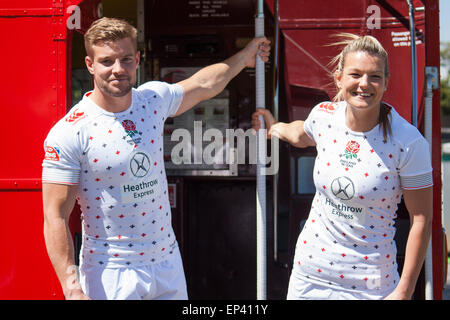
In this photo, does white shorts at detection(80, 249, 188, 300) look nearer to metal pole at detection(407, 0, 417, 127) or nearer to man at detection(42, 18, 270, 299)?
man at detection(42, 18, 270, 299)

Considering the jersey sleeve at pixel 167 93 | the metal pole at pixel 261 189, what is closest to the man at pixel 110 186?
the jersey sleeve at pixel 167 93

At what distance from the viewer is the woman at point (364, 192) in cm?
185

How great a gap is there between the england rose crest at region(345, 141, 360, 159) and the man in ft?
2.29

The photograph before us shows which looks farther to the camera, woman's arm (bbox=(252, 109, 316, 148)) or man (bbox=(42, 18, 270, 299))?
woman's arm (bbox=(252, 109, 316, 148))

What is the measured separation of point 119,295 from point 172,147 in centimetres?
172

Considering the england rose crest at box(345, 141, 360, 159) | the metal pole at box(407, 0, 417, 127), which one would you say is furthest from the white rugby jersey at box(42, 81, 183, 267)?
the metal pole at box(407, 0, 417, 127)

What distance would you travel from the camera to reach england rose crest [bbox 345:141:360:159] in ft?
6.24

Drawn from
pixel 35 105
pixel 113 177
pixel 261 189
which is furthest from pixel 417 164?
pixel 35 105

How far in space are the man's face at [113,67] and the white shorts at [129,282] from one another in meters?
0.64

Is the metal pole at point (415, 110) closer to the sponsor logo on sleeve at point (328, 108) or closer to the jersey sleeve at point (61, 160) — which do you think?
the sponsor logo on sleeve at point (328, 108)

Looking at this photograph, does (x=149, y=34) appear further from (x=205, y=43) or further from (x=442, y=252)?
(x=442, y=252)

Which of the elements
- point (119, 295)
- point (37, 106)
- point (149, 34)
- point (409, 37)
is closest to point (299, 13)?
point (409, 37)

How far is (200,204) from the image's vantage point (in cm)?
360

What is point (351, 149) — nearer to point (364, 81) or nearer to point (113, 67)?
point (364, 81)
